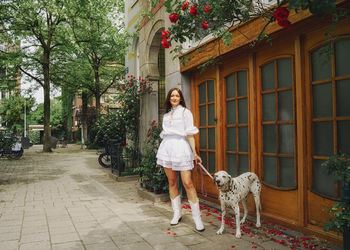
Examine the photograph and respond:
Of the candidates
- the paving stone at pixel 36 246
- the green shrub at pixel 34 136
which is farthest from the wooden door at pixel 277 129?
the green shrub at pixel 34 136

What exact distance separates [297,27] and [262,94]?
1121mm

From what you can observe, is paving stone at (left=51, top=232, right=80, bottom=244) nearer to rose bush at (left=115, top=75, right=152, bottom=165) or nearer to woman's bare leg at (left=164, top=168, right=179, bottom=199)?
woman's bare leg at (left=164, top=168, right=179, bottom=199)

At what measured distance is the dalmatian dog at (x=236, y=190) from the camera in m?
3.80

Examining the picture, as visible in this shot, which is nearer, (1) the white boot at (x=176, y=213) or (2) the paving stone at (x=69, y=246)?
(2) the paving stone at (x=69, y=246)

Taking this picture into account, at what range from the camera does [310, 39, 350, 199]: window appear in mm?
3330

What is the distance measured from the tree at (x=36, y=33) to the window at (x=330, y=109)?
14408mm

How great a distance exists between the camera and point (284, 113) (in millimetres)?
4168

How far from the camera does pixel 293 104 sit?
396cm

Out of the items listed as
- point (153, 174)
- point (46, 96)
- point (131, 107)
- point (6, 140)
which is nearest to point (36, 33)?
point (46, 96)

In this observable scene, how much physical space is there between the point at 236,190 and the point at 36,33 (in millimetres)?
19100

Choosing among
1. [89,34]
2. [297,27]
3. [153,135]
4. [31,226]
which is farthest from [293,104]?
[89,34]

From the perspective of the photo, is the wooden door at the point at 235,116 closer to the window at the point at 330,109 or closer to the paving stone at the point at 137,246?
the window at the point at 330,109

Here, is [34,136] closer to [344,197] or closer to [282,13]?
[344,197]

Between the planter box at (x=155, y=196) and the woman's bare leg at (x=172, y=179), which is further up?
the woman's bare leg at (x=172, y=179)
